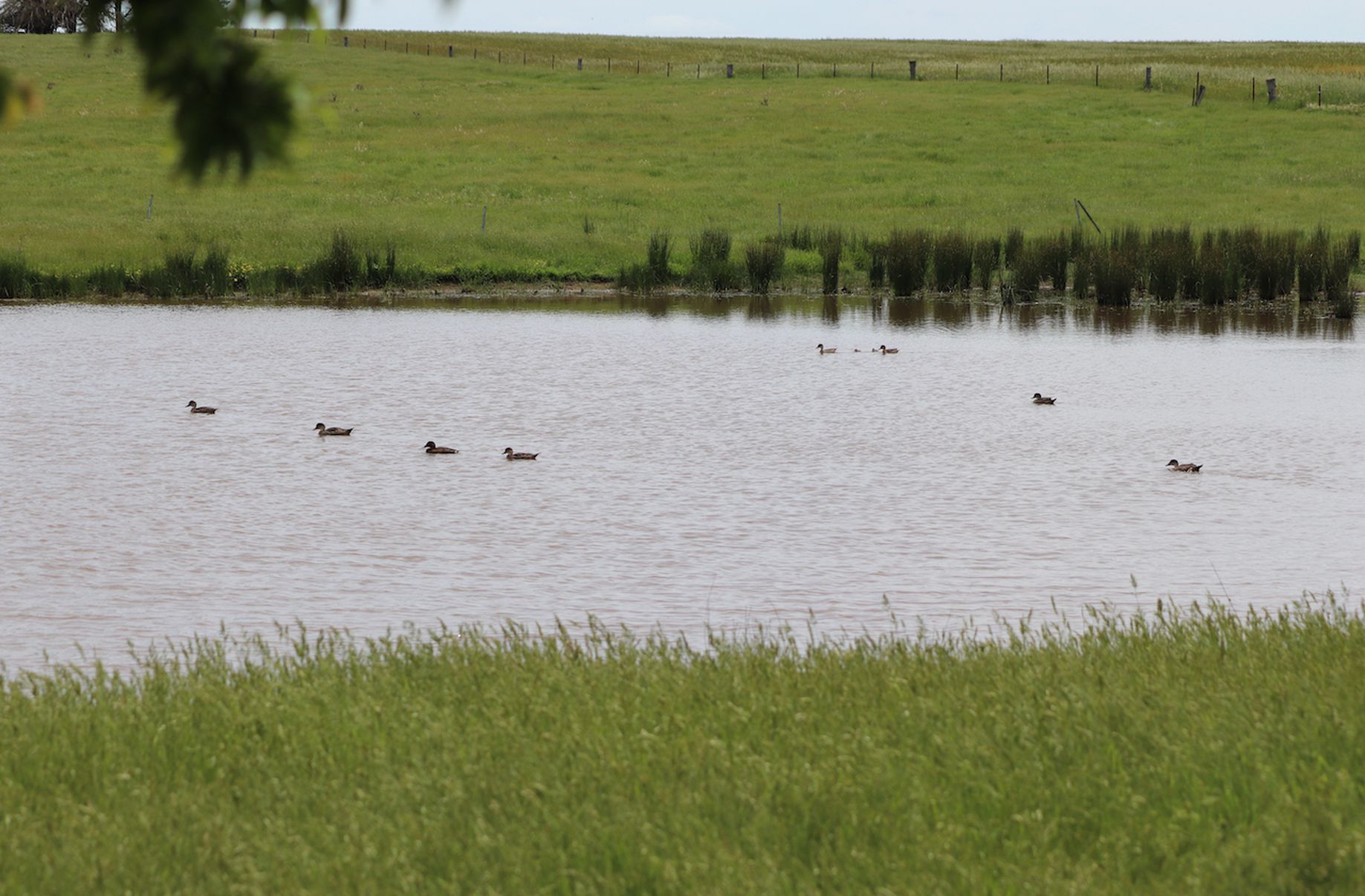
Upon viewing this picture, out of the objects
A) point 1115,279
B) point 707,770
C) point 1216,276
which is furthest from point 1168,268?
point 707,770

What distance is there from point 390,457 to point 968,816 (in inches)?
467

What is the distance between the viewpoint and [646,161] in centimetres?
5812

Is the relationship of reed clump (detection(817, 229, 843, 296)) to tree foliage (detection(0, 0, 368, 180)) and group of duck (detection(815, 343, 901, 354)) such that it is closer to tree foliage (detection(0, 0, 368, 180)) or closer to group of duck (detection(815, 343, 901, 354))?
group of duck (detection(815, 343, 901, 354))

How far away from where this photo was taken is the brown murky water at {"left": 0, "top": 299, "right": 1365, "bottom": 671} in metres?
11.0

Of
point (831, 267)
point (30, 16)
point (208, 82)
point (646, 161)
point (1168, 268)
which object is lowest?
point (1168, 268)

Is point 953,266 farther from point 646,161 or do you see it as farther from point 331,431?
point 646,161

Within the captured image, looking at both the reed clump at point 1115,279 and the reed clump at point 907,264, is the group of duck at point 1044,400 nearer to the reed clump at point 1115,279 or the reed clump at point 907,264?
the reed clump at point 1115,279

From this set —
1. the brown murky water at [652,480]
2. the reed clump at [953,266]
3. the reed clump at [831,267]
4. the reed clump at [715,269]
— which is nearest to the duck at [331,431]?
the brown murky water at [652,480]

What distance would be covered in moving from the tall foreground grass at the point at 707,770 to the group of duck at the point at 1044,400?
7.54 meters

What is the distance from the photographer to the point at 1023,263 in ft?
116

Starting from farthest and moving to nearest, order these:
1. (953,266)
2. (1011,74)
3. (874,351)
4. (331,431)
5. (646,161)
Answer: (1011,74)
(646,161)
(953,266)
(874,351)
(331,431)

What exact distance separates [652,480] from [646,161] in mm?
44062

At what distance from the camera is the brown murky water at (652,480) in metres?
11.0

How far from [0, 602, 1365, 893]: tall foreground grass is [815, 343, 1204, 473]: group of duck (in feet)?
24.7
